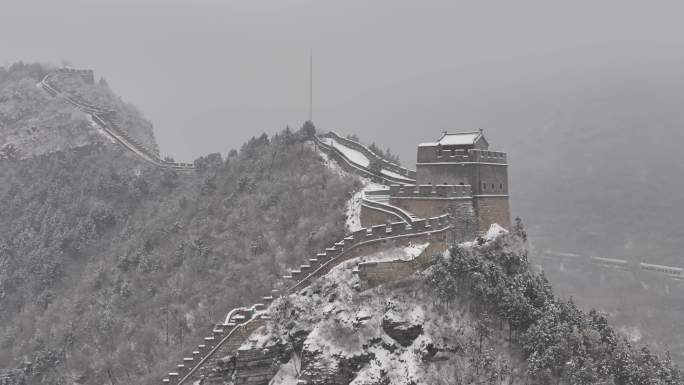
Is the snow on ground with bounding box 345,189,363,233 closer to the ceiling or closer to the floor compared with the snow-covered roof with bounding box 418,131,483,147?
closer to the floor

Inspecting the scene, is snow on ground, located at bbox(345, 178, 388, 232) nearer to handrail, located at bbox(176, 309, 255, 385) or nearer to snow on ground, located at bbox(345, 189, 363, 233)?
snow on ground, located at bbox(345, 189, 363, 233)

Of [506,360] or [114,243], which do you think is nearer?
[506,360]

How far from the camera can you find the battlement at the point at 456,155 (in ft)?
135

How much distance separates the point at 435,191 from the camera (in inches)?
1588

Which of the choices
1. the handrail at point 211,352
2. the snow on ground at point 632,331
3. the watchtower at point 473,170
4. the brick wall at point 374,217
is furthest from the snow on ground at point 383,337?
the snow on ground at point 632,331

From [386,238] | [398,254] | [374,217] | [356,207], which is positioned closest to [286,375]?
[398,254]

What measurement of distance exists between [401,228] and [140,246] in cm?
3442

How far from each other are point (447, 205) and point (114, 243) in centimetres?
4443

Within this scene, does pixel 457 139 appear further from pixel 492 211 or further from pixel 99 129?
pixel 99 129

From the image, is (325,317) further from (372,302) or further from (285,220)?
(285,220)

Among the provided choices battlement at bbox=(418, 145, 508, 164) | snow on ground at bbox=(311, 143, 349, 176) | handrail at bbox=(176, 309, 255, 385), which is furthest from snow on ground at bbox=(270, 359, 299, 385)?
snow on ground at bbox=(311, 143, 349, 176)

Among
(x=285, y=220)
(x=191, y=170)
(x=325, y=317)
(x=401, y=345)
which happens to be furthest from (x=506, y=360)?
(x=191, y=170)

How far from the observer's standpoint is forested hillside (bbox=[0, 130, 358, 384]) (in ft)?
169

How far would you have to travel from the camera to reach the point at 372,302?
3444cm
